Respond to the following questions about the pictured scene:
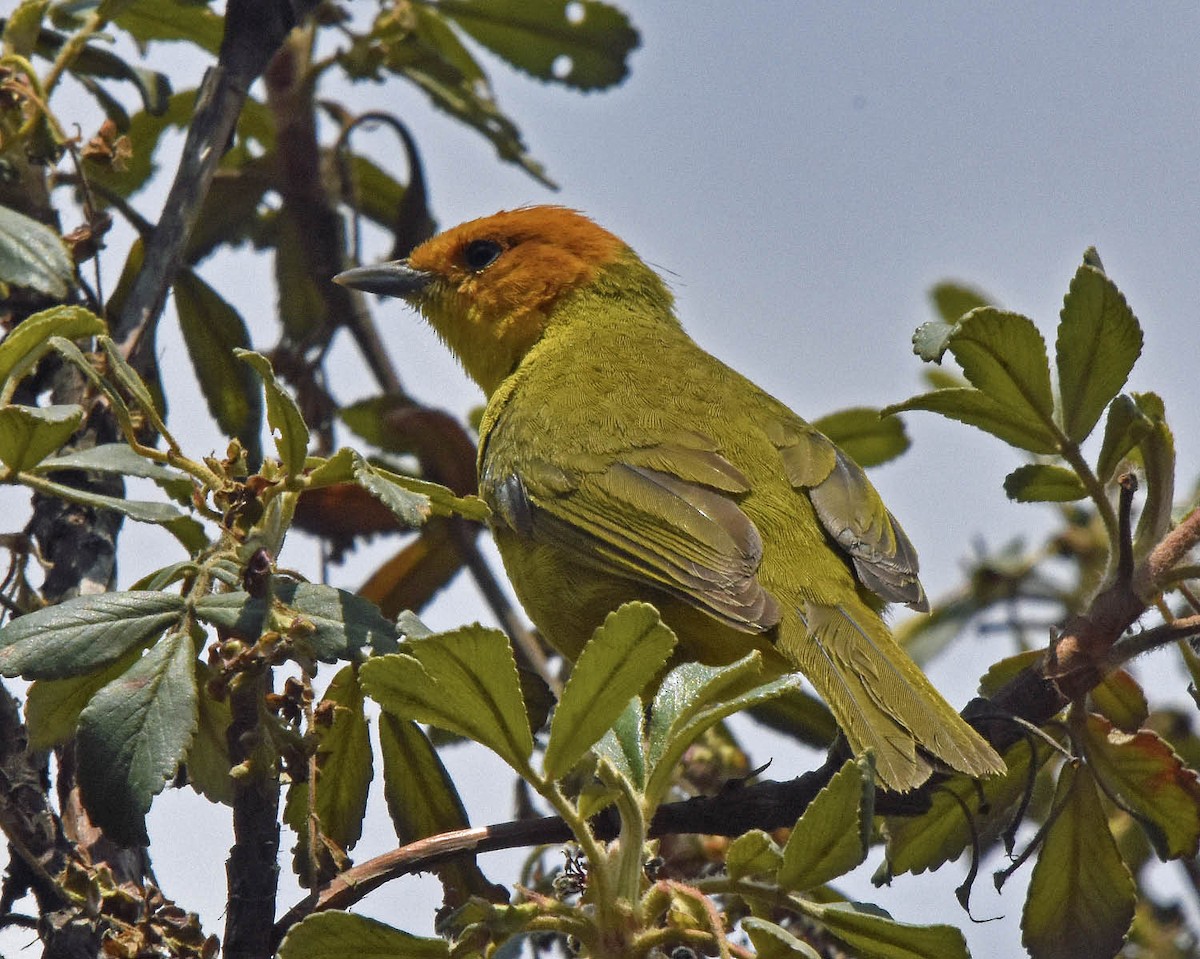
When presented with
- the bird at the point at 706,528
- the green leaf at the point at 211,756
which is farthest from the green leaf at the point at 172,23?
the green leaf at the point at 211,756

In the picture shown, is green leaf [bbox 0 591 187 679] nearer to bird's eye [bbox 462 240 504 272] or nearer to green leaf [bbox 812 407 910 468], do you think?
green leaf [bbox 812 407 910 468]

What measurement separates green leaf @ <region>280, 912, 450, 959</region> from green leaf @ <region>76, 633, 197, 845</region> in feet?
1.09

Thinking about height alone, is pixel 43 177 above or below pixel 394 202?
below

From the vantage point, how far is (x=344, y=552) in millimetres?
3693

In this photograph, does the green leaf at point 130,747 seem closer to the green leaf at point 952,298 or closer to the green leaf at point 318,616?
the green leaf at point 318,616

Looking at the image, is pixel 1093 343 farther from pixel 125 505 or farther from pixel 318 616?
pixel 125 505

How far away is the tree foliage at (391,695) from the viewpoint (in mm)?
1756

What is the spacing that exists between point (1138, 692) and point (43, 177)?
90.6 inches

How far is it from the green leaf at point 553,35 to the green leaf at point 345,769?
2377 mm

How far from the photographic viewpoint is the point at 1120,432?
2254 millimetres

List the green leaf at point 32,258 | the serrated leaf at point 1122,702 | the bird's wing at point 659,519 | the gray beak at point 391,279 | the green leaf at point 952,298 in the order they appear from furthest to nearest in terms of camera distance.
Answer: the gray beak at point 391,279 < the green leaf at point 952,298 < the bird's wing at point 659,519 < the serrated leaf at point 1122,702 < the green leaf at point 32,258

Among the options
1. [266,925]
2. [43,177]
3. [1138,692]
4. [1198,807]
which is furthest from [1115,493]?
[43,177]

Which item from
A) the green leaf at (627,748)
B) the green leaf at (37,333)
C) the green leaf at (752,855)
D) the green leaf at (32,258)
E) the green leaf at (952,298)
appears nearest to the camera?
the green leaf at (752,855)

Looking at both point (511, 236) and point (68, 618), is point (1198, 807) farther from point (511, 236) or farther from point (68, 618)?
point (511, 236)
